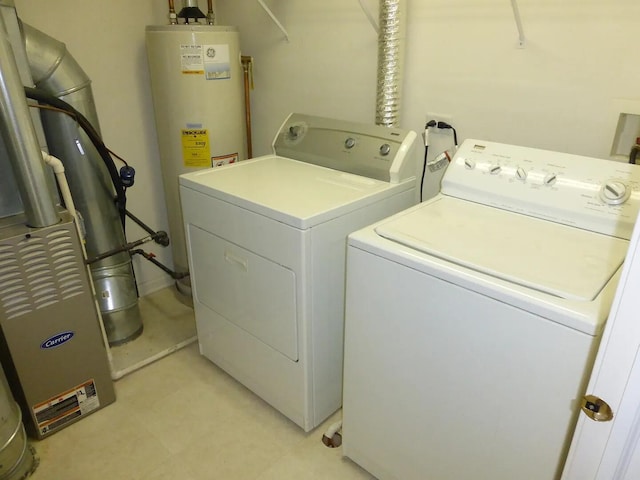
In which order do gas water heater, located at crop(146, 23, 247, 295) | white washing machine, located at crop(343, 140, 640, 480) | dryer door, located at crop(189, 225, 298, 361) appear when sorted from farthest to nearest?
gas water heater, located at crop(146, 23, 247, 295) < dryer door, located at crop(189, 225, 298, 361) < white washing machine, located at crop(343, 140, 640, 480)

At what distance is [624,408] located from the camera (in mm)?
675

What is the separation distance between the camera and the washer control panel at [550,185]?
4.05ft

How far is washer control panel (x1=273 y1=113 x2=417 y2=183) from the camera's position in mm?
1681

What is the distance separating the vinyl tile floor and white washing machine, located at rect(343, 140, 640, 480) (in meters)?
0.24

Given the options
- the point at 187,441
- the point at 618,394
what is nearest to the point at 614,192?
the point at 618,394

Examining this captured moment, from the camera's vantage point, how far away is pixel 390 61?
1.75 metres

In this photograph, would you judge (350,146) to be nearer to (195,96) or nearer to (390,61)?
(390,61)

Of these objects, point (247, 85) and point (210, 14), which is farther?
point (247, 85)

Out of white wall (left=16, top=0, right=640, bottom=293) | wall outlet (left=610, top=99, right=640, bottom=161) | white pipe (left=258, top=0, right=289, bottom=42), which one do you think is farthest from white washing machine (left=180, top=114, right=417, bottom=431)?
wall outlet (left=610, top=99, right=640, bottom=161)

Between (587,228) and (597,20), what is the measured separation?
2.13 ft

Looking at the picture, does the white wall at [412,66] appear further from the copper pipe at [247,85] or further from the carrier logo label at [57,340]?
the carrier logo label at [57,340]

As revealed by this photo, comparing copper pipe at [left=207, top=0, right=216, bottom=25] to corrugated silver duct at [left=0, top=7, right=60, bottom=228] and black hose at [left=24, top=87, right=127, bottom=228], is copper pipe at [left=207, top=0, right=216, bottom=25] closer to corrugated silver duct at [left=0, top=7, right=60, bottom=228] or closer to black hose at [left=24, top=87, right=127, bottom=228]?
black hose at [left=24, top=87, right=127, bottom=228]

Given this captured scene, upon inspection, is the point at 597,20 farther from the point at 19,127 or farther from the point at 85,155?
the point at 85,155

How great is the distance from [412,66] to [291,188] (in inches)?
28.5
